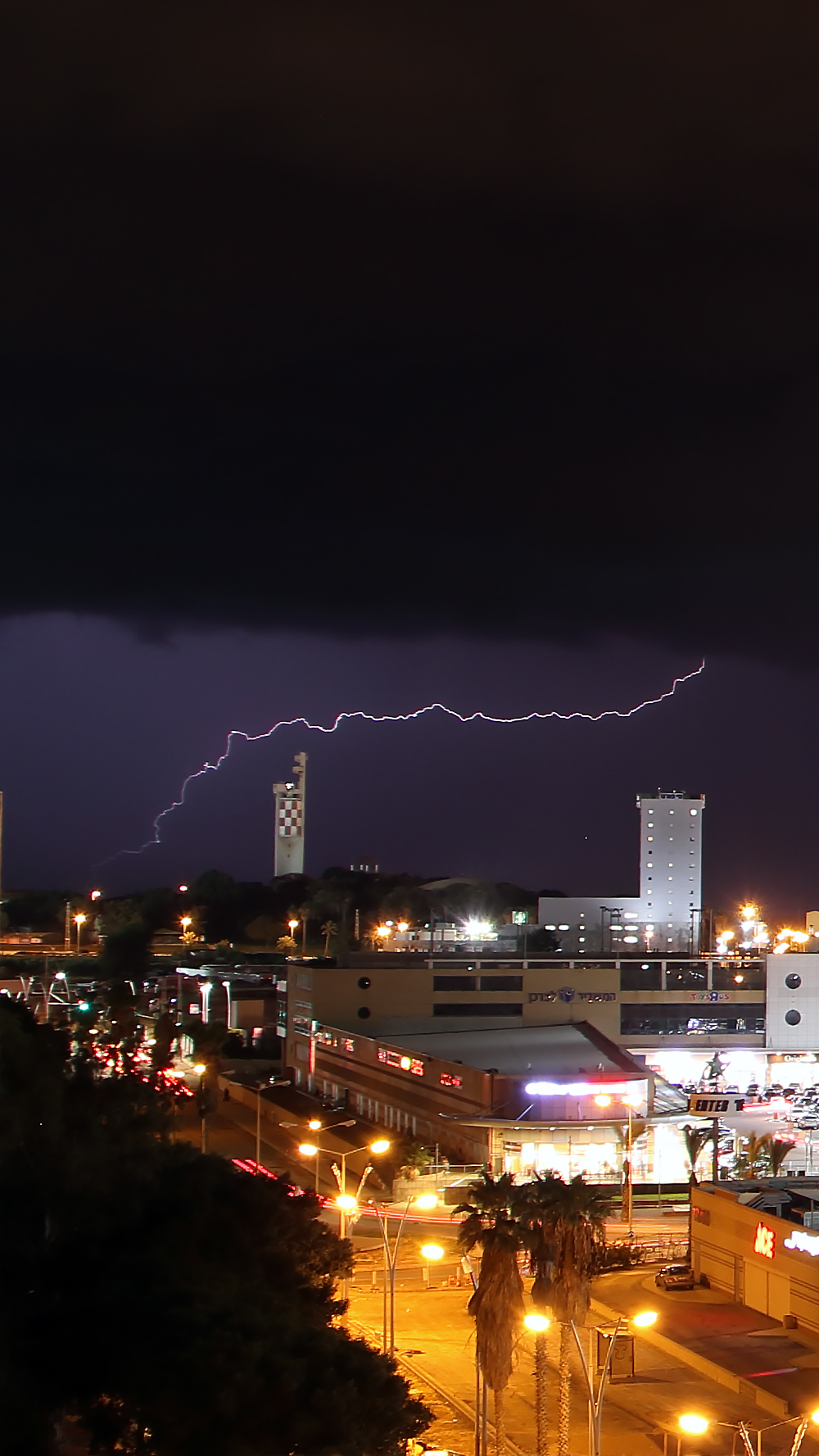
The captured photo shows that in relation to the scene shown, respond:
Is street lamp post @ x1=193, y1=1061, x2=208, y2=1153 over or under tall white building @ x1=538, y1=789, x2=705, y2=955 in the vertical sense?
under

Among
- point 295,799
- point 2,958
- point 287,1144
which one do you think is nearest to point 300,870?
point 295,799

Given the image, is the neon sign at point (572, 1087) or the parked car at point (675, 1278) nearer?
the parked car at point (675, 1278)

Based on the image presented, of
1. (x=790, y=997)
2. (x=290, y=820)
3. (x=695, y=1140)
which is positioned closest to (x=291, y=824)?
(x=290, y=820)

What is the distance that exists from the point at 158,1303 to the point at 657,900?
4492 inches

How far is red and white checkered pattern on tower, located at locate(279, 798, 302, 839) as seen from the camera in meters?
146

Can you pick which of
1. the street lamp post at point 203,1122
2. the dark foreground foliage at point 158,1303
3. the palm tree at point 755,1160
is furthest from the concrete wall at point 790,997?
the dark foreground foliage at point 158,1303

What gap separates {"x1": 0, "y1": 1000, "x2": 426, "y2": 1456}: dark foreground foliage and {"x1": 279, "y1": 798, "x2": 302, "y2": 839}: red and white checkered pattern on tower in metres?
123

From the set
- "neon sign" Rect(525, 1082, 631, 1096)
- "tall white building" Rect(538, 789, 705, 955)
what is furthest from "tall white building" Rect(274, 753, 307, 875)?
"neon sign" Rect(525, 1082, 631, 1096)

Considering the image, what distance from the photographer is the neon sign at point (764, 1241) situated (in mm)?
27172

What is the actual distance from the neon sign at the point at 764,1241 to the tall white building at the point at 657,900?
3517 inches

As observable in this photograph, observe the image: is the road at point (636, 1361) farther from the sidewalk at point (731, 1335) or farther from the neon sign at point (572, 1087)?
the neon sign at point (572, 1087)

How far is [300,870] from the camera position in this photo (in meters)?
144

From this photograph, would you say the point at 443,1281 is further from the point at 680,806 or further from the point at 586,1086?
the point at 680,806

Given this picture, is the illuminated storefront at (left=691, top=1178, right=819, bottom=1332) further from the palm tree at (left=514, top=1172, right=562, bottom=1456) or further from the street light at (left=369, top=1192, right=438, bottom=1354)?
the palm tree at (left=514, top=1172, right=562, bottom=1456)
